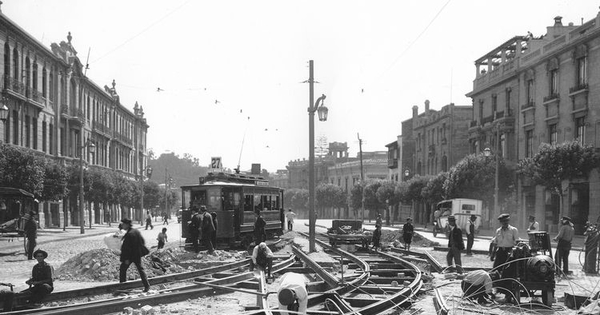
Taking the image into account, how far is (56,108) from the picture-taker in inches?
1998

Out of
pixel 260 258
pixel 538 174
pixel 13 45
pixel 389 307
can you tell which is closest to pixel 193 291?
pixel 260 258

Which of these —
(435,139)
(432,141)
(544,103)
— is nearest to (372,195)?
(432,141)

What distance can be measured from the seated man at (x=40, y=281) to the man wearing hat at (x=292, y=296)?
19.7 ft

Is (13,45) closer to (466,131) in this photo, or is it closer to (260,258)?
(260,258)

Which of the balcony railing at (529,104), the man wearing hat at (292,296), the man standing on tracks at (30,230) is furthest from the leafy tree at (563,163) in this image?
the man wearing hat at (292,296)

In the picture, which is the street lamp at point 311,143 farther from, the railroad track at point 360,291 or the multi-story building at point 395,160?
the multi-story building at point 395,160

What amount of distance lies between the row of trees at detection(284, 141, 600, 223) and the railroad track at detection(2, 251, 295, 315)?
24.8 meters

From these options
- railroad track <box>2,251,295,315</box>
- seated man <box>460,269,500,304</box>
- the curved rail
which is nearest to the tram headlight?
seated man <box>460,269,500,304</box>

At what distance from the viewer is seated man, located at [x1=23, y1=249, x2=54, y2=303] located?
11.4 m

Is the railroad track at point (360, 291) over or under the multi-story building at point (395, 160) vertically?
under

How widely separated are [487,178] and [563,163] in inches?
447

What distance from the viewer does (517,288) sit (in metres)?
11.8

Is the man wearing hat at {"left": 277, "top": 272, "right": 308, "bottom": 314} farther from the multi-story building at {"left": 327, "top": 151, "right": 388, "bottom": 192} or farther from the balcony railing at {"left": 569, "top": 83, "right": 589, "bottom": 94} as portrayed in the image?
the multi-story building at {"left": 327, "top": 151, "right": 388, "bottom": 192}

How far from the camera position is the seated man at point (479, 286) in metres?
11.9
